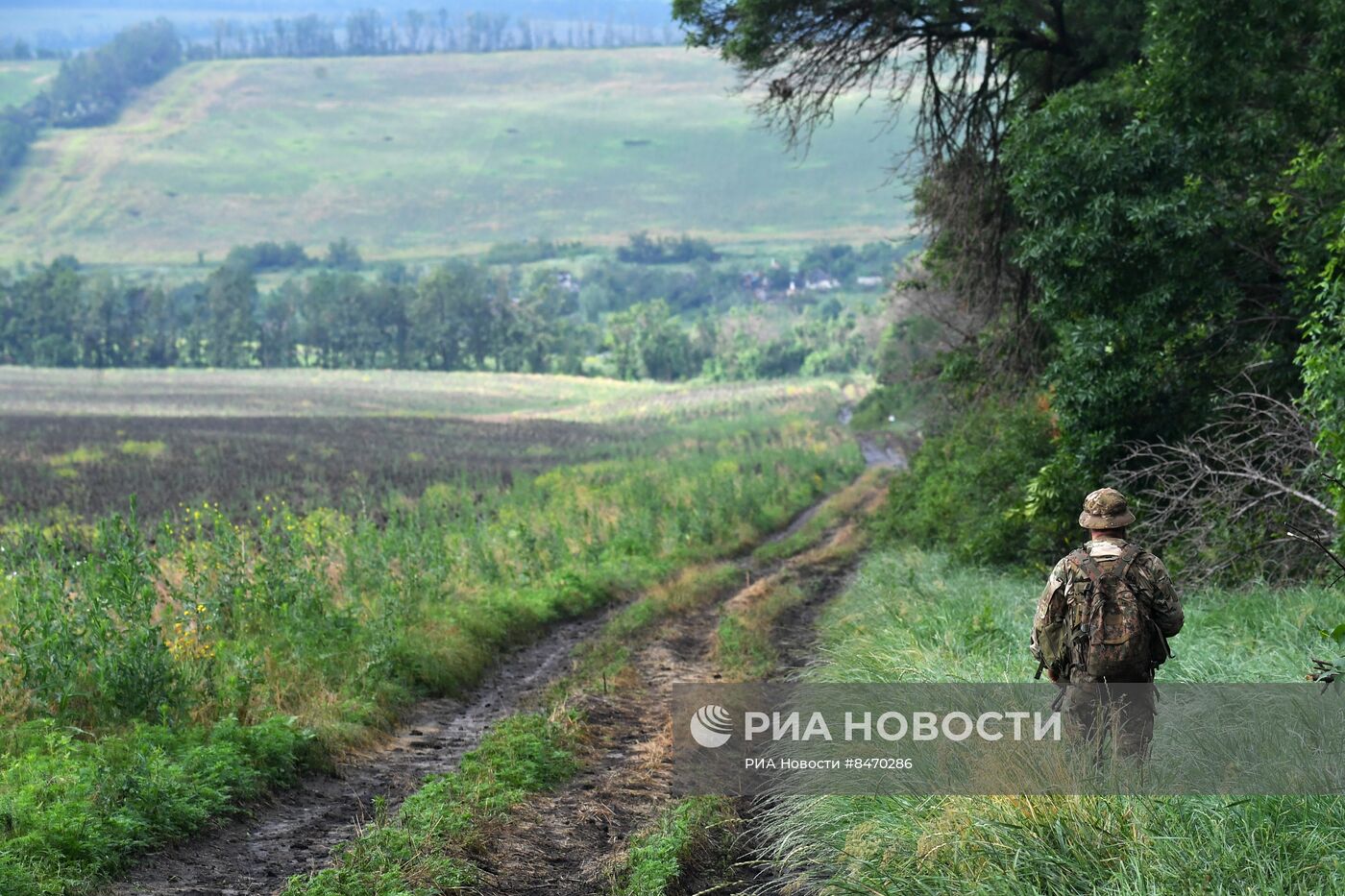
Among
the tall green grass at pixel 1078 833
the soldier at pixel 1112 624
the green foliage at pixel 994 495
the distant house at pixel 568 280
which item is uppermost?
the soldier at pixel 1112 624

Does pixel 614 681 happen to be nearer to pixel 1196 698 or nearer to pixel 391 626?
pixel 391 626

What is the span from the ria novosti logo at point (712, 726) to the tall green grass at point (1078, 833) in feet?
3.90

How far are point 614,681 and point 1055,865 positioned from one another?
7720mm

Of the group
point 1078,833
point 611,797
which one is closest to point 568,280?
point 611,797

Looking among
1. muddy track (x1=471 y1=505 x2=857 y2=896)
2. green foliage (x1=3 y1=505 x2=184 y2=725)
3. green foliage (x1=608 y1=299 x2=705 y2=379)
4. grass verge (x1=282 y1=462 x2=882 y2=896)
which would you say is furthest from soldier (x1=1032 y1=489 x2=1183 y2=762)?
green foliage (x1=608 y1=299 x2=705 y2=379)

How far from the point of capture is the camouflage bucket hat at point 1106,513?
6812mm

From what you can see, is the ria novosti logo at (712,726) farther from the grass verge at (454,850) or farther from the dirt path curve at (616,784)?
the grass verge at (454,850)

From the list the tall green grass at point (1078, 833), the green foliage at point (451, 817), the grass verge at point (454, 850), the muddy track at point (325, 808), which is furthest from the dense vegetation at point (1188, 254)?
the green foliage at point (451, 817)

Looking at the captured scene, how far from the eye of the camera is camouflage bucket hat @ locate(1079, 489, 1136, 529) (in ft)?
22.4

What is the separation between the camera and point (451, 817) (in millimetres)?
8430

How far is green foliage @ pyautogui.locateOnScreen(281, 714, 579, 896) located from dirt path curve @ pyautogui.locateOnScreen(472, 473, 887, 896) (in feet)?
0.53

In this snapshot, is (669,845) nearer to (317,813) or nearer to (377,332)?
(317,813)

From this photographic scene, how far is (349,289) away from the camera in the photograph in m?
128

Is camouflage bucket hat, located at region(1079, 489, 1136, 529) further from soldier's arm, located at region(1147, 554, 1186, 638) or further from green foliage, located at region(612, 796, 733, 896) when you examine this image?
green foliage, located at region(612, 796, 733, 896)
